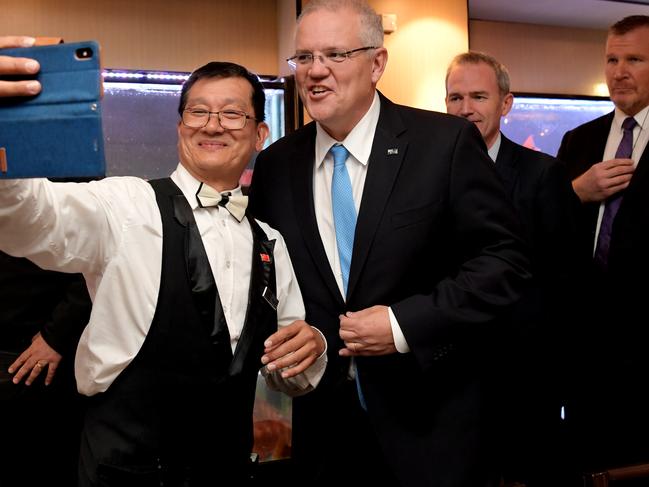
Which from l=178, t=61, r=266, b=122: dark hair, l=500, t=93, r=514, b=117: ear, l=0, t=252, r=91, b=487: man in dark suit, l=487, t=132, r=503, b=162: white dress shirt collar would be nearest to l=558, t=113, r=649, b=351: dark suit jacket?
l=487, t=132, r=503, b=162: white dress shirt collar

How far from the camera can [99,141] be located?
100cm

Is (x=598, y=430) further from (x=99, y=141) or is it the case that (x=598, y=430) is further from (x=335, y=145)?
(x=99, y=141)

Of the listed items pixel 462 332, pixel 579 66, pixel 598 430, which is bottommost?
pixel 598 430

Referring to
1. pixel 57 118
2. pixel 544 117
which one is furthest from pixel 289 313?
pixel 544 117

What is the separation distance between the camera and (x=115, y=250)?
1524 millimetres

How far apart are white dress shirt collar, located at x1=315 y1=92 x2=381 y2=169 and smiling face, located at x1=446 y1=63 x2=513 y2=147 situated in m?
0.82

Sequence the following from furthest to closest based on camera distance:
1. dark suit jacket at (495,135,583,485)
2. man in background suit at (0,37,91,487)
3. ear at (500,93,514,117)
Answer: ear at (500,93,514,117)
dark suit jacket at (495,135,583,485)
man in background suit at (0,37,91,487)

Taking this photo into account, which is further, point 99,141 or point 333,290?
point 333,290

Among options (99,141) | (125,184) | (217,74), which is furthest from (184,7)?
(99,141)

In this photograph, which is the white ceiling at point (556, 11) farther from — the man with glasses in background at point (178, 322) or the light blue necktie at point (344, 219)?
the man with glasses in background at point (178, 322)

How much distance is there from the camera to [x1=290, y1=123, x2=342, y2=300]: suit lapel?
1815 millimetres

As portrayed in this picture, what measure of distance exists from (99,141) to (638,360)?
2.43m

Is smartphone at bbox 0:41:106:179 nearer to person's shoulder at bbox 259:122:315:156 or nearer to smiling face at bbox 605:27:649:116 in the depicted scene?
person's shoulder at bbox 259:122:315:156

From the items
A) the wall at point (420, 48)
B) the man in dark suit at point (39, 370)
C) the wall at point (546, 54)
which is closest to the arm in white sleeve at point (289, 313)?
the man in dark suit at point (39, 370)
